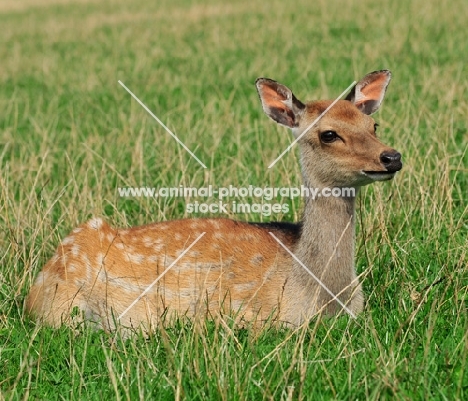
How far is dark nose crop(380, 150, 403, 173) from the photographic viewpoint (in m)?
3.87

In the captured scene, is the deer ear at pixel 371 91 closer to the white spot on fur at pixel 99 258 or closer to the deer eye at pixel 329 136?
the deer eye at pixel 329 136

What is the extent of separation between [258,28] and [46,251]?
10691 millimetres

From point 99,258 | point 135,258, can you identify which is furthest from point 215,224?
point 99,258

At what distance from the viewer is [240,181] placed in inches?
241

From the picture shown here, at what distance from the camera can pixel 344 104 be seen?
439cm

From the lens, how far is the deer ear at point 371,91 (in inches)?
187

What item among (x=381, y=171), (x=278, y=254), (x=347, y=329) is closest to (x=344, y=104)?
(x=381, y=171)

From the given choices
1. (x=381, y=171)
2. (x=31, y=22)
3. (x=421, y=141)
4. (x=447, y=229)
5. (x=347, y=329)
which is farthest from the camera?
(x=31, y=22)

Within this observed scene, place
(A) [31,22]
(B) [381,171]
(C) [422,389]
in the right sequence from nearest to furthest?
(C) [422,389]
(B) [381,171]
(A) [31,22]

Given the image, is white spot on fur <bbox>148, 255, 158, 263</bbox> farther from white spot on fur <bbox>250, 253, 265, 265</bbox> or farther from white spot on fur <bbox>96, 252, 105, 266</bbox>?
white spot on fur <bbox>250, 253, 265, 265</bbox>

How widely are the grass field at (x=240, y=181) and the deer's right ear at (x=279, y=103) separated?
28.1 inches

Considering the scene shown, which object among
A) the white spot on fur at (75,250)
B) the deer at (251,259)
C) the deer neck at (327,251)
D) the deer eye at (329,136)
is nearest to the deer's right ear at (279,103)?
the deer at (251,259)

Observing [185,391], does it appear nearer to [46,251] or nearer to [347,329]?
[347,329]

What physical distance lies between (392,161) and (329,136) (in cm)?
49
